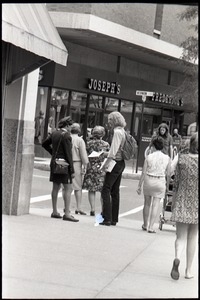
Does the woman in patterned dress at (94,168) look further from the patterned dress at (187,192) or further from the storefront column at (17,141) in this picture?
the patterned dress at (187,192)

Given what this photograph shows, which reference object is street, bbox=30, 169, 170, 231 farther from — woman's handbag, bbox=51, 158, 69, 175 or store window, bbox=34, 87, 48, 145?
store window, bbox=34, 87, 48, 145

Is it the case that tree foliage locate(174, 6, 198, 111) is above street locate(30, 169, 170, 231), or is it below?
above

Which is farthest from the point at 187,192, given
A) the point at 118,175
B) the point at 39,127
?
the point at 39,127

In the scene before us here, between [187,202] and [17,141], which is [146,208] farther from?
[187,202]

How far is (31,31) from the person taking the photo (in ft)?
29.4

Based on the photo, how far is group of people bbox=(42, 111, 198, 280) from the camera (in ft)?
24.4

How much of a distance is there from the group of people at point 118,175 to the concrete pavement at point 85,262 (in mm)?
347

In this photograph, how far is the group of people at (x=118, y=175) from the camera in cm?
743

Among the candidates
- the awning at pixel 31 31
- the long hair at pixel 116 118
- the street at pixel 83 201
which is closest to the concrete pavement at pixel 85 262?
the long hair at pixel 116 118

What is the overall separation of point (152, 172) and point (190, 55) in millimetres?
12525

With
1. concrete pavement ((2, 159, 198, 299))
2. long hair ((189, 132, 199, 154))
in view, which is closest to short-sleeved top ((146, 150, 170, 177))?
concrete pavement ((2, 159, 198, 299))

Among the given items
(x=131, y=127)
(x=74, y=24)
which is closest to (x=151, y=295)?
(x=74, y=24)

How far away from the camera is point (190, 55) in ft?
75.5

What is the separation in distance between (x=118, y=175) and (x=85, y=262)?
11.8 feet
